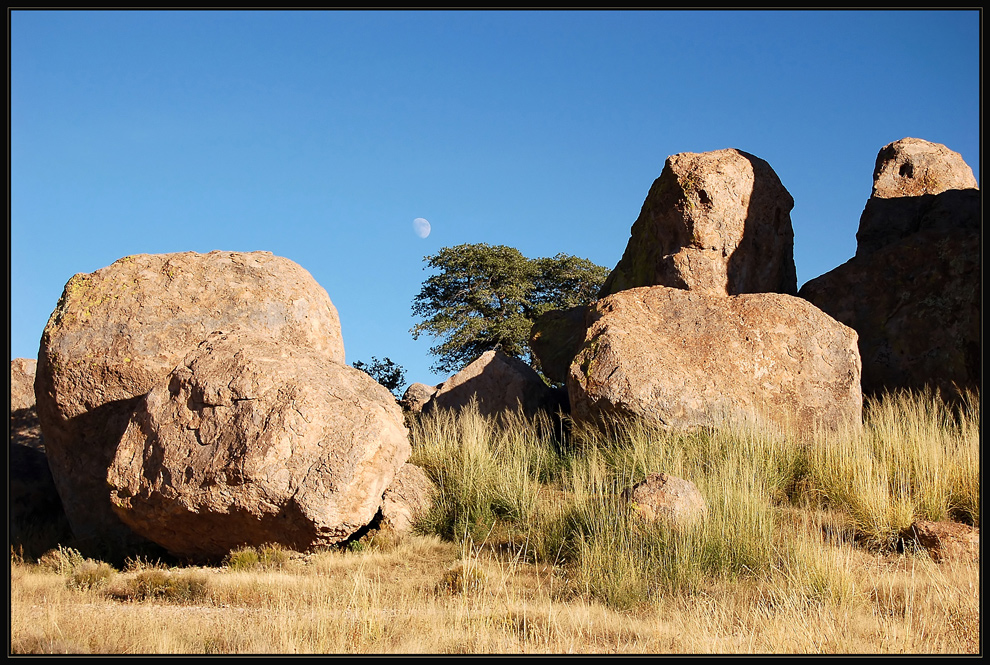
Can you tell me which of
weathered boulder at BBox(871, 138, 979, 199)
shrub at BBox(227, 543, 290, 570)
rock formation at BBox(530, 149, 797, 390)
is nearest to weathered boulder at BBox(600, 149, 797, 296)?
rock formation at BBox(530, 149, 797, 390)

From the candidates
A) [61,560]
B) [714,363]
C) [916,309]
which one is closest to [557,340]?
[714,363]

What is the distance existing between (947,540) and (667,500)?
2338 mm

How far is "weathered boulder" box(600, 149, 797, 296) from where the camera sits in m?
13.1

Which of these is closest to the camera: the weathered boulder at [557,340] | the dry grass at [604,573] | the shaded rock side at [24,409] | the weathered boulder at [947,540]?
the dry grass at [604,573]

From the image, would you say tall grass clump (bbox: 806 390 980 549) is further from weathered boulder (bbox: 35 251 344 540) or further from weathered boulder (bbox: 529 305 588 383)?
weathered boulder (bbox: 35 251 344 540)

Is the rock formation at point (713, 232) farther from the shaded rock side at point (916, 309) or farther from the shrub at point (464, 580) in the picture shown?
the shrub at point (464, 580)

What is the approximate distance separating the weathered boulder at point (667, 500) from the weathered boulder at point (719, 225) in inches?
221

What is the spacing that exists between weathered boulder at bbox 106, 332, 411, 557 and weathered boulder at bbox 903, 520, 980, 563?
15.2 feet

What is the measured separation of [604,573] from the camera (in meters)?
7.03

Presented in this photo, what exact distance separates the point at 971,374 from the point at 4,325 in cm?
1147

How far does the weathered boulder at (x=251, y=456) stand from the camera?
762cm

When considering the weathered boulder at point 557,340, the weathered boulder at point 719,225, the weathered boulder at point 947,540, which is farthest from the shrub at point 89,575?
the weathered boulder at point 719,225

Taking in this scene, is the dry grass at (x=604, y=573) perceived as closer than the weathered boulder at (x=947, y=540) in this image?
Yes

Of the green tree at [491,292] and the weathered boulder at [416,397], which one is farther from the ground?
the green tree at [491,292]
